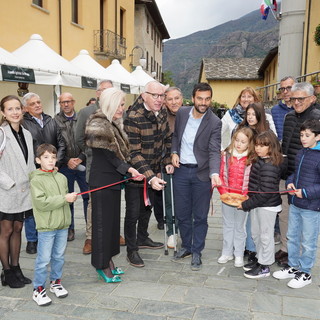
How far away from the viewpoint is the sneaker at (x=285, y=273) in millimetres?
4016

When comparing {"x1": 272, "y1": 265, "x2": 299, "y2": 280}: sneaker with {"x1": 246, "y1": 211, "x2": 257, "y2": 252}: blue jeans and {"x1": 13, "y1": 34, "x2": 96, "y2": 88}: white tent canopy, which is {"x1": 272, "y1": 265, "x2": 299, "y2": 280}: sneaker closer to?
{"x1": 246, "y1": 211, "x2": 257, "y2": 252}: blue jeans

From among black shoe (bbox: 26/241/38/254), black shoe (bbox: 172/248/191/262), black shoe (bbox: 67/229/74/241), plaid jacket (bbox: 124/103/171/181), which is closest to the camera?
plaid jacket (bbox: 124/103/171/181)

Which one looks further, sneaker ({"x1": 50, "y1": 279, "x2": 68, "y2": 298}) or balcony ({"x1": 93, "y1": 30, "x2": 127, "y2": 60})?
balcony ({"x1": 93, "y1": 30, "x2": 127, "y2": 60})

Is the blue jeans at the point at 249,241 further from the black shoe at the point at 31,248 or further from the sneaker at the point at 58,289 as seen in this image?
the black shoe at the point at 31,248

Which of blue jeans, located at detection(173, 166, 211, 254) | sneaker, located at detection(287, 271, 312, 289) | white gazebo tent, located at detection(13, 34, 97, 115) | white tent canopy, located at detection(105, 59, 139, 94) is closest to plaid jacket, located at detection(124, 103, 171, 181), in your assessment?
blue jeans, located at detection(173, 166, 211, 254)

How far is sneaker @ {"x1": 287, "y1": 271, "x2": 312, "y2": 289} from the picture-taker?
12.5ft

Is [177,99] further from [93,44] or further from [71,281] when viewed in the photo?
[93,44]

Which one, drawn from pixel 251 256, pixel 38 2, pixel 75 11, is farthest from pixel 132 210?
pixel 75 11

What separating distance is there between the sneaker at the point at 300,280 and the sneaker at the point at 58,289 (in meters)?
2.29

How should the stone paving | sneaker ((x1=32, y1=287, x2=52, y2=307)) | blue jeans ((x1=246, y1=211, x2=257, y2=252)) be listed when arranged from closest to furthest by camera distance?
the stone paving → sneaker ((x1=32, y1=287, x2=52, y2=307)) → blue jeans ((x1=246, y1=211, x2=257, y2=252))

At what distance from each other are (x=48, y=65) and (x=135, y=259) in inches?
208

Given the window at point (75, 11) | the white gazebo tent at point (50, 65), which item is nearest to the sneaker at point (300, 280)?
the white gazebo tent at point (50, 65)

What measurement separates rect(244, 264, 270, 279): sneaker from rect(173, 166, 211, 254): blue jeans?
0.62 metres

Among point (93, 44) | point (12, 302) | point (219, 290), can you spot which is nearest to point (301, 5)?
point (93, 44)
